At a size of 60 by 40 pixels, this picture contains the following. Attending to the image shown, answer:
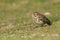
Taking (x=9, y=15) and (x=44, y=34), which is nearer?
(x=44, y=34)

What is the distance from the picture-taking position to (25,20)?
18.0 meters

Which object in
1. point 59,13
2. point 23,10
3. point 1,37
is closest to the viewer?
point 1,37

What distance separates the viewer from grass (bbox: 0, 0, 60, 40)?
44.7ft

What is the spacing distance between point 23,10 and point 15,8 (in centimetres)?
72

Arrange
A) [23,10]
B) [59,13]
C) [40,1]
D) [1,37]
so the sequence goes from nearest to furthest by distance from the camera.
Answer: [1,37]
[59,13]
[23,10]
[40,1]

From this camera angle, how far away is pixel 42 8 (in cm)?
2122

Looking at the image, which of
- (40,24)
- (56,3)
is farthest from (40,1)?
(40,24)

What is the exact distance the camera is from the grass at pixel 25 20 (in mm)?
13609

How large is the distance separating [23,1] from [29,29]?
8.36 meters

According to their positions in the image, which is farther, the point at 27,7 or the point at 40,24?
the point at 27,7

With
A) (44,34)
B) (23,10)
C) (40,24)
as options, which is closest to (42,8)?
(23,10)

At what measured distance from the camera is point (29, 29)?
15.0m

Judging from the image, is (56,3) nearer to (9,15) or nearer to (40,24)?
(9,15)

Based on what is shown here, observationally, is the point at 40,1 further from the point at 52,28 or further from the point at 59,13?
Result: the point at 52,28
